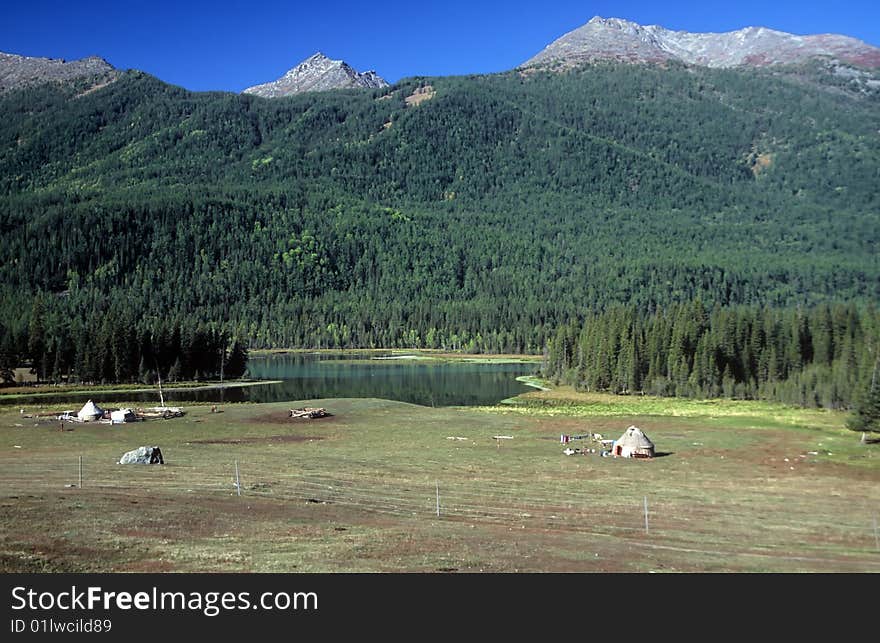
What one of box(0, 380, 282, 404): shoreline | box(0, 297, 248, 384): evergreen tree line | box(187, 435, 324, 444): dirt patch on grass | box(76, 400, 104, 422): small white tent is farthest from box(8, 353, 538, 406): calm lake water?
box(187, 435, 324, 444): dirt patch on grass

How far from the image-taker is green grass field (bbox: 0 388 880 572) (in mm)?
28641

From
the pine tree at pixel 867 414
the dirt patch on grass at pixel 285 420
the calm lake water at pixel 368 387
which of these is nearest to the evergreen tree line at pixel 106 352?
the calm lake water at pixel 368 387

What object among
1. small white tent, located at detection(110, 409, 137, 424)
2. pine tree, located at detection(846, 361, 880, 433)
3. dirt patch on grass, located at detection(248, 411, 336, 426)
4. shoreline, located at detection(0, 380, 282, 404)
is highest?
pine tree, located at detection(846, 361, 880, 433)

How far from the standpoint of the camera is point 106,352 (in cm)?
13688

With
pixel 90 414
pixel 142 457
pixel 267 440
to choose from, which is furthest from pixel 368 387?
pixel 142 457

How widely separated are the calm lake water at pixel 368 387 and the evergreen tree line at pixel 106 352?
47.5 feet

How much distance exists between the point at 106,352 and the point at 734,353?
101 metres

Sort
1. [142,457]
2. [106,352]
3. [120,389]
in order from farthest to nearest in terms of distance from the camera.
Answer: [106,352] < [120,389] < [142,457]

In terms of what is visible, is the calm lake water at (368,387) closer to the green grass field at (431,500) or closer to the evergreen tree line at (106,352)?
the evergreen tree line at (106,352)

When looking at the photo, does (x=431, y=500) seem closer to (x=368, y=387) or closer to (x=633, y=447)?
(x=633, y=447)

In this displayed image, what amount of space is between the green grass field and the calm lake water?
3719cm

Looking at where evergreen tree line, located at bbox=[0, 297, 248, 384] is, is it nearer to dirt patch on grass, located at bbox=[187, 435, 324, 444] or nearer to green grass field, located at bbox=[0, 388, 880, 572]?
green grass field, located at bbox=[0, 388, 880, 572]
